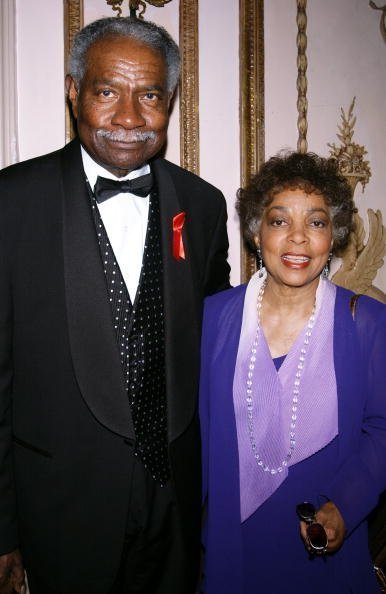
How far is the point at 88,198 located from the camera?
156cm

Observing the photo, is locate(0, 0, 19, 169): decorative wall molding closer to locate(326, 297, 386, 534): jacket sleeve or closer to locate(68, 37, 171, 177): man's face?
locate(68, 37, 171, 177): man's face

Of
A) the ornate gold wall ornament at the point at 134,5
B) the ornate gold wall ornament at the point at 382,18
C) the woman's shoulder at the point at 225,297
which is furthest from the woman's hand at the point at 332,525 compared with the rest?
the ornate gold wall ornament at the point at 382,18

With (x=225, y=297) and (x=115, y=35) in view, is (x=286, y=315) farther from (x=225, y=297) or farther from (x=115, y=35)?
(x=115, y=35)

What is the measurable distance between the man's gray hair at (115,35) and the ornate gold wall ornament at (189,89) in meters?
0.60

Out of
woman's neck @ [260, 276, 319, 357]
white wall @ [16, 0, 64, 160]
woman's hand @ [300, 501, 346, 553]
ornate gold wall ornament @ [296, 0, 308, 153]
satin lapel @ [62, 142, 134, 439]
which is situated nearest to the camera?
satin lapel @ [62, 142, 134, 439]

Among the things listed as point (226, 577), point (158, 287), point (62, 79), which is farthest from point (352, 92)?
point (226, 577)

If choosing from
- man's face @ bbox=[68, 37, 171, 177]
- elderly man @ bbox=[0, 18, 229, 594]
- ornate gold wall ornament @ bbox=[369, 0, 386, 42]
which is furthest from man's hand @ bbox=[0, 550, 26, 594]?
ornate gold wall ornament @ bbox=[369, 0, 386, 42]

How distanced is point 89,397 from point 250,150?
1375 millimetres

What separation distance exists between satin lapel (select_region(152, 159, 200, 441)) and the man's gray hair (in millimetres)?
368

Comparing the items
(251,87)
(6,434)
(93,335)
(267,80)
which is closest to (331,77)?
(267,80)

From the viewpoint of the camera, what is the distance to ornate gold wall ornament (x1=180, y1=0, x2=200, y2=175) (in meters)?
2.22

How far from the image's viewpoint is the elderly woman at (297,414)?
5.46ft

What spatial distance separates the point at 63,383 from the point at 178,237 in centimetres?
58

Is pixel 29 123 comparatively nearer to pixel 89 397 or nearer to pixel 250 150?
pixel 250 150
